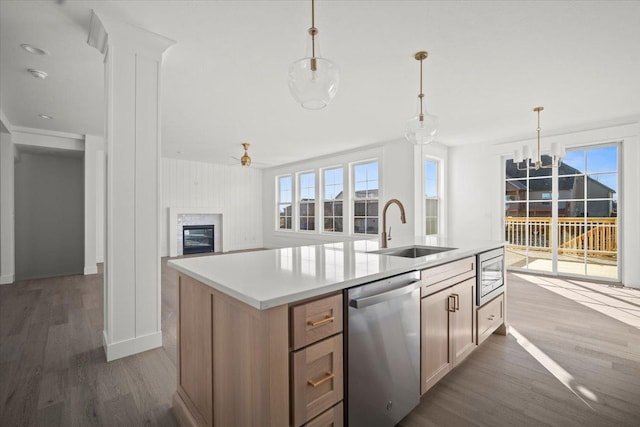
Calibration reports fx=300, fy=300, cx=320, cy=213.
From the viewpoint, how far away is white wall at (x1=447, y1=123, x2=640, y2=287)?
4.39m

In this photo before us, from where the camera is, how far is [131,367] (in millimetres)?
2166

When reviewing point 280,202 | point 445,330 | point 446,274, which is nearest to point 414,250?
point 446,274

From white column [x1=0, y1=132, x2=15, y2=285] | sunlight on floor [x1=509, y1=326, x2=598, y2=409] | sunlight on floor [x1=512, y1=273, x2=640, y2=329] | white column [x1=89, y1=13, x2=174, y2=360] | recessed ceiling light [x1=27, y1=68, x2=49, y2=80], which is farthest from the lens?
white column [x1=0, y1=132, x2=15, y2=285]

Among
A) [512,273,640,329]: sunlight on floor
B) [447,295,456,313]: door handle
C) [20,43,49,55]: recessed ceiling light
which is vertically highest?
[20,43,49,55]: recessed ceiling light

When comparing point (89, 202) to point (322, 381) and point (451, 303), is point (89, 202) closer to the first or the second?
point (322, 381)

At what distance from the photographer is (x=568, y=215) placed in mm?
5039

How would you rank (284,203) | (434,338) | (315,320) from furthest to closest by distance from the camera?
(284,203) → (434,338) → (315,320)

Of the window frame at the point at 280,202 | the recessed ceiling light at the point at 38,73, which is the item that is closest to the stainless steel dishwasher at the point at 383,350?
the recessed ceiling light at the point at 38,73

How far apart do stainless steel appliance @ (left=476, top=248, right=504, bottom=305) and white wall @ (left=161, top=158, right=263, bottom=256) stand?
719 cm

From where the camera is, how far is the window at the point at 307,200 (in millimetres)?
7961

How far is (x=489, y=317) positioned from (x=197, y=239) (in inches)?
291

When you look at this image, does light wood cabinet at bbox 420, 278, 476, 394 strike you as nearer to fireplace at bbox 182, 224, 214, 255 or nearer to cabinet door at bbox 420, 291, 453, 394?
cabinet door at bbox 420, 291, 453, 394

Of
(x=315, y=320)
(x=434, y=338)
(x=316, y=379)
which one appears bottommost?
(x=434, y=338)

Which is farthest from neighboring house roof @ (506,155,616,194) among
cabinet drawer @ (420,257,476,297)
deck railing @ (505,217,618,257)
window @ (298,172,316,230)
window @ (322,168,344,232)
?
window @ (298,172,316,230)
